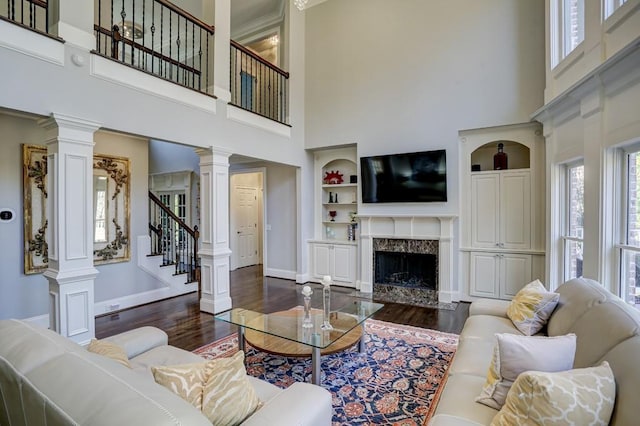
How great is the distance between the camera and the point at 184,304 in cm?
487

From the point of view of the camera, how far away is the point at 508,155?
5.01 metres

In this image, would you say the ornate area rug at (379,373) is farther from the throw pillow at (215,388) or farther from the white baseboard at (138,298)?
the white baseboard at (138,298)

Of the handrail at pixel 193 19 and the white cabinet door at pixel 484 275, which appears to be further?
the white cabinet door at pixel 484 275

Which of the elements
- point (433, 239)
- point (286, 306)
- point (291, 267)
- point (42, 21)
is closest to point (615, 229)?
point (433, 239)

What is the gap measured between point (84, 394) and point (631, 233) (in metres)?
3.80

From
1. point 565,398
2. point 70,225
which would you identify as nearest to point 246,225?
point 70,225

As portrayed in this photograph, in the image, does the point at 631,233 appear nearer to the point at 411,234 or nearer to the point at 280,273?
the point at 411,234

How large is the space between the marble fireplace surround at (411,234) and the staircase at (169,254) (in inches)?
117

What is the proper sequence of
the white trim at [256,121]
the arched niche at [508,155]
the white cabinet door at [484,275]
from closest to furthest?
the white trim at [256,121] < the white cabinet door at [484,275] < the arched niche at [508,155]

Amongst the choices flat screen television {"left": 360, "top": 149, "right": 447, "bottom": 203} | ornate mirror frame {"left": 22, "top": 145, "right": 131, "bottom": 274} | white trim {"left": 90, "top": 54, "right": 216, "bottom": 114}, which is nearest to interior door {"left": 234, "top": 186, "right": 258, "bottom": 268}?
ornate mirror frame {"left": 22, "top": 145, "right": 131, "bottom": 274}

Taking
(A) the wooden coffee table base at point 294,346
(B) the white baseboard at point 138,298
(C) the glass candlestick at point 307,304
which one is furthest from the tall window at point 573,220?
(B) the white baseboard at point 138,298

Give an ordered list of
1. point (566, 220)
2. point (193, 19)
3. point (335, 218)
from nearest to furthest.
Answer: point (566, 220) < point (193, 19) < point (335, 218)

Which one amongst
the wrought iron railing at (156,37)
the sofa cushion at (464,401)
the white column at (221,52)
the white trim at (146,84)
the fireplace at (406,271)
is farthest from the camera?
the fireplace at (406,271)

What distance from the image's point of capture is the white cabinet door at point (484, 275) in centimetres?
479
